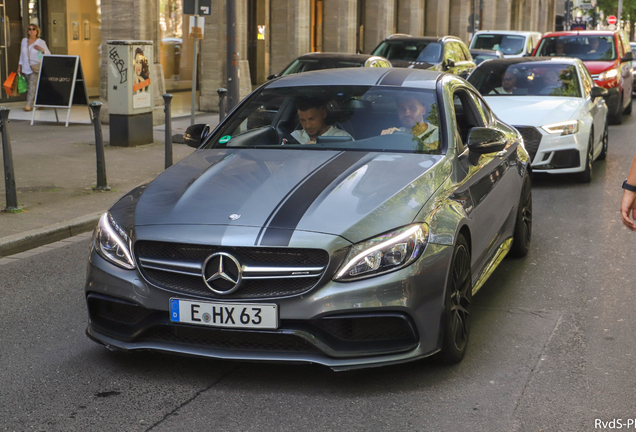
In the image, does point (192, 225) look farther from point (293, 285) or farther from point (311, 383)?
point (311, 383)

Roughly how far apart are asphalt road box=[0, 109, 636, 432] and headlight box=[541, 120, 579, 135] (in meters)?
4.62

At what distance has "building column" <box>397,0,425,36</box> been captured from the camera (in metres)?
36.2

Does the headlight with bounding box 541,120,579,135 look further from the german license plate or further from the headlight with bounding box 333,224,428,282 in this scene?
the german license plate

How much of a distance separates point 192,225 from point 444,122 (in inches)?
73.7

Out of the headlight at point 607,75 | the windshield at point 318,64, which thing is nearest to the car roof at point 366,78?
the windshield at point 318,64

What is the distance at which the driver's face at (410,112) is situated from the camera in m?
5.39

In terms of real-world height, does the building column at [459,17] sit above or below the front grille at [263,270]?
above

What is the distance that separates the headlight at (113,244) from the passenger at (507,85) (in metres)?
8.26

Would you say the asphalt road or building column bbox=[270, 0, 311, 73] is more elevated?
building column bbox=[270, 0, 311, 73]

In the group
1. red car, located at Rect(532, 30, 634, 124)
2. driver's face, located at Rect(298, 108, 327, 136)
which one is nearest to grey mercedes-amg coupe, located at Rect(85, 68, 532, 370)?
driver's face, located at Rect(298, 108, 327, 136)

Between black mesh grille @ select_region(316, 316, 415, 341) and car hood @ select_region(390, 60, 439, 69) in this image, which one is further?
car hood @ select_region(390, 60, 439, 69)

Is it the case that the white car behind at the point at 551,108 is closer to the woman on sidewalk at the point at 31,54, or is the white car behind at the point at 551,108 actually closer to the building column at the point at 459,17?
the woman on sidewalk at the point at 31,54

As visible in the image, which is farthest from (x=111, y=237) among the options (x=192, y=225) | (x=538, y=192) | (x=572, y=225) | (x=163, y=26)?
(x=163, y=26)

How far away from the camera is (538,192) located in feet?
33.7
